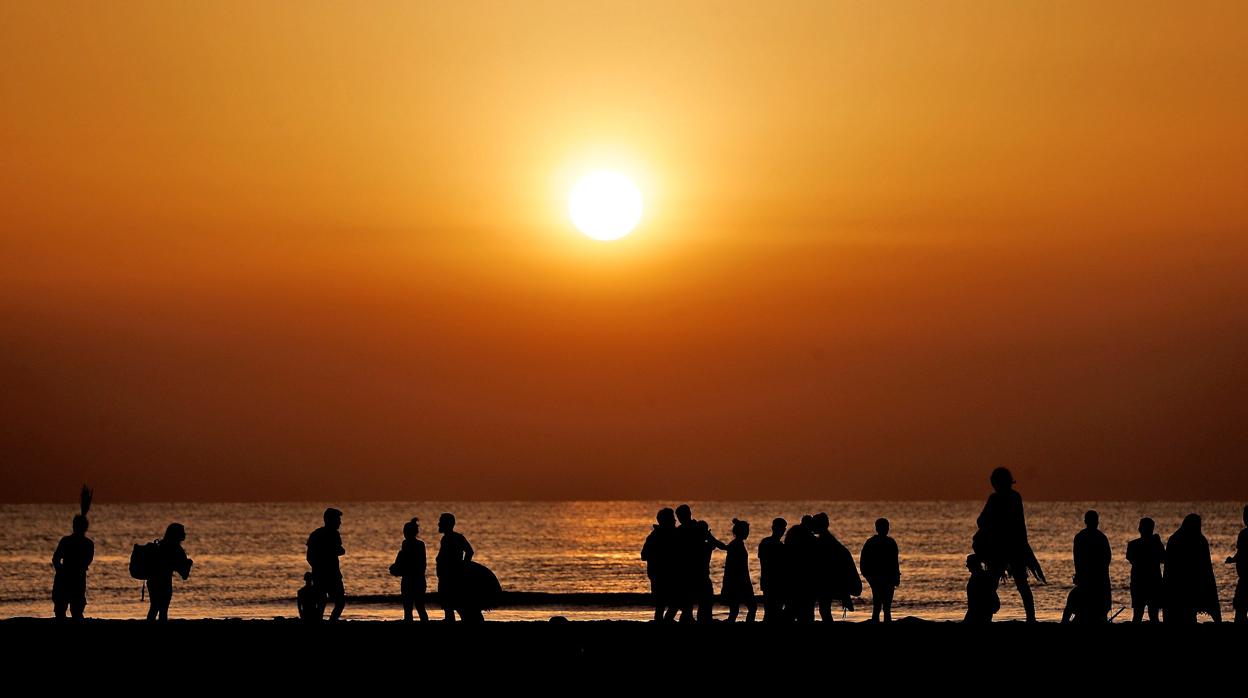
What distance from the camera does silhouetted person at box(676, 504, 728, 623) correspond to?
66.8ft

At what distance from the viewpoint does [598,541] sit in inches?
5187

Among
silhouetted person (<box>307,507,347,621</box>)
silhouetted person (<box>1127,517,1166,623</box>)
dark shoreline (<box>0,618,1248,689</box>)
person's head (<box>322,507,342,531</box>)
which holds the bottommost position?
dark shoreline (<box>0,618,1248,689</box>)

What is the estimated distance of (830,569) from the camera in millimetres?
20766

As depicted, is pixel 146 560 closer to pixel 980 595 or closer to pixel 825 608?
pixel 825 608

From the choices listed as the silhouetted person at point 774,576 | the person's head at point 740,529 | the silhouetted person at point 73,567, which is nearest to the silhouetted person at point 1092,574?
the silhouetted person at point 774,576

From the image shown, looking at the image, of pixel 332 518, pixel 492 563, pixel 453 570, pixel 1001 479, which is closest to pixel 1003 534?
pixel 1001 479

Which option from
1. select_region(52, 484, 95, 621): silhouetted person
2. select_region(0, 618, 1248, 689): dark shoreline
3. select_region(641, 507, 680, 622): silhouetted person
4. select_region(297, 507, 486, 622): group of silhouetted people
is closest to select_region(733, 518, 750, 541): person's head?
select_region(641, 507, 680, 622): silhouetted person

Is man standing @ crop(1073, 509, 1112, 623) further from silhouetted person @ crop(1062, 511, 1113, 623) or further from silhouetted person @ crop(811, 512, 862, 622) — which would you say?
silhouetted person @ crop(811, 512, 862, 622)

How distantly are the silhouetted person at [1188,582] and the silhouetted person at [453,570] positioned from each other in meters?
8.65

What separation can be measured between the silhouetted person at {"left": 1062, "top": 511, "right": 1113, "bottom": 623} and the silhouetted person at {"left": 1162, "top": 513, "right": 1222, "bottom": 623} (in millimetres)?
866

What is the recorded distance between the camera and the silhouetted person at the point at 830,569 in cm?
2070

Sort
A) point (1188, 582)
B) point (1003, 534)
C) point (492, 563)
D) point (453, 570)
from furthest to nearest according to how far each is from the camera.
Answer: point (492, 563) → point (1188, 582) → point (453, 570) → point (1003, 534)

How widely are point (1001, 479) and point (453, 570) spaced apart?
6.61m

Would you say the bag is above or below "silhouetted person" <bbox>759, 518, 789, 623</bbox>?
above
